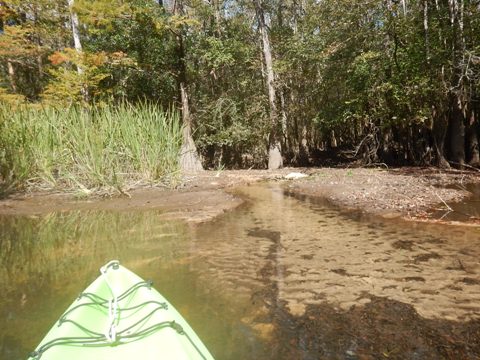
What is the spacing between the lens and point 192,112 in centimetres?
1658

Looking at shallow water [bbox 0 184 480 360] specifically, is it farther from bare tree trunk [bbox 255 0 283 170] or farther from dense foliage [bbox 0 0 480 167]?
→ bare tree trunk [bbox 255 0 283 170]

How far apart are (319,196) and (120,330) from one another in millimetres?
6758

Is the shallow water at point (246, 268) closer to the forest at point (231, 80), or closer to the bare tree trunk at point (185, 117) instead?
the forest at point (231, 80)

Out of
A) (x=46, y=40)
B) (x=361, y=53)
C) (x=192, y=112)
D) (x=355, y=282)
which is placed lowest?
(x=355, y=282)

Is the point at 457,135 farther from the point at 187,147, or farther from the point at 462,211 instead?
the point at 187,147

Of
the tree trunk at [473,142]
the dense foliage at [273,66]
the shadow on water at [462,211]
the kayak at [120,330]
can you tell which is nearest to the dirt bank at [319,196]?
the shadow on water at [462,211]

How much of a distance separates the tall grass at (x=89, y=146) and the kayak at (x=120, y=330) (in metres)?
6.13

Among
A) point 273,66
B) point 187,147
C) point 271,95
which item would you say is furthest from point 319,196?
point 273,66

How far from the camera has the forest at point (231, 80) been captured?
337 inches

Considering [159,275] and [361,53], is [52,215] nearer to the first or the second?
[159,275]

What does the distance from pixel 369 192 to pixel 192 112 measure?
10.4 m

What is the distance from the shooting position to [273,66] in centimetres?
1556

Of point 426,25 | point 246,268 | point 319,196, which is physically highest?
point 426,25

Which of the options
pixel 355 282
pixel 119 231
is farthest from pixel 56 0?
pixel 355 282
